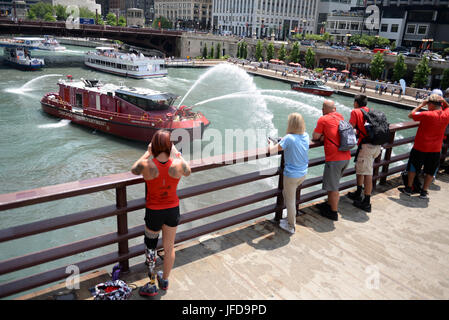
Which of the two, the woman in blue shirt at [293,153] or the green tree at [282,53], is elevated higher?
the woman in blue shirt at [293,153]

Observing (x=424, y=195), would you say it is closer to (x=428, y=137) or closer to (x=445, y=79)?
(x=428, y=137)

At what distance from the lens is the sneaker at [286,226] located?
19.1 ft

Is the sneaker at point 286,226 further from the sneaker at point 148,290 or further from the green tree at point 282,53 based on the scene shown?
the green tree at point 282,53

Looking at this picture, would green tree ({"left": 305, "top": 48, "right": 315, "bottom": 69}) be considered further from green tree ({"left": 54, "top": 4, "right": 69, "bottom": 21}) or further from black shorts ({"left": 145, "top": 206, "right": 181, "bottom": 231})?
green tree ({"left": 54, "top": 4, "right": 69, "bottom": 21})

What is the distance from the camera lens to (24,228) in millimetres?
3738

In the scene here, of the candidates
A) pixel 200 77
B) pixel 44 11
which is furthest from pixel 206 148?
pixel 44 11

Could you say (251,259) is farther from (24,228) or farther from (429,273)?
(24,228)

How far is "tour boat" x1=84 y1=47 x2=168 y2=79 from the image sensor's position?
217 feet

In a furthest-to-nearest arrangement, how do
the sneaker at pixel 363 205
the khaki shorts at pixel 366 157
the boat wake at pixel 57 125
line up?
the boat wake at pixel 57 125 → the sneaker at pixel 363 205 → the khaki shorts at pixel 366 157

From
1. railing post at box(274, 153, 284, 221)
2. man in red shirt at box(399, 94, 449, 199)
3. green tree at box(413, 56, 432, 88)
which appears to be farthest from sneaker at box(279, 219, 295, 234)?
green tree at box(413, 56, 432, 88)

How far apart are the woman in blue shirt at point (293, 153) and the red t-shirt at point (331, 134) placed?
20.0 inches

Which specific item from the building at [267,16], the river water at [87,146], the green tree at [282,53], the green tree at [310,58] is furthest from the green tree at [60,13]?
the green tree at [310,58]

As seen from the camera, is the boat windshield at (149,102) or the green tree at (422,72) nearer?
the boat windshield at (149,102)

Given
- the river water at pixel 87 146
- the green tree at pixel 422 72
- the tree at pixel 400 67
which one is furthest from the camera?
the tree at pixel 400 67
